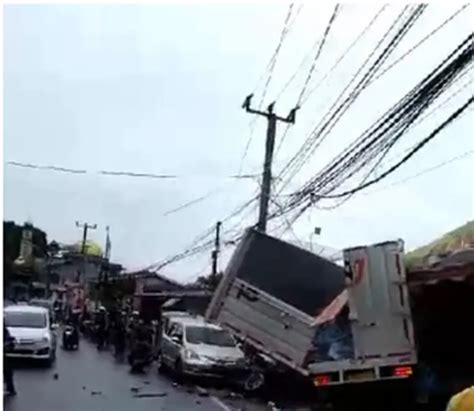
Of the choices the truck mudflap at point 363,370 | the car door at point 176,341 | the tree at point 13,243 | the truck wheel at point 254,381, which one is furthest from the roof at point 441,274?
the car door at point 176,341

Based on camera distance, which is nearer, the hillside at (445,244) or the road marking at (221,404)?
the hillside at (445,244)

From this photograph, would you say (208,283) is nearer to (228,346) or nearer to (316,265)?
(228,346)

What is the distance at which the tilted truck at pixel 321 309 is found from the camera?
5844mm

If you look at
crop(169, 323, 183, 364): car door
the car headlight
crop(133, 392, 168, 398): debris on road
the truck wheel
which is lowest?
crop(133, 392, 168, 398): debris on road

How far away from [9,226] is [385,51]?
8.28ft

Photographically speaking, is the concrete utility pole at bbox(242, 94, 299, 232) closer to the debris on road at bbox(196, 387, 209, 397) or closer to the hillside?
the debris on road at bbox(196, 387, 209, 397)

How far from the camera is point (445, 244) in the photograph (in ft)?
21.8

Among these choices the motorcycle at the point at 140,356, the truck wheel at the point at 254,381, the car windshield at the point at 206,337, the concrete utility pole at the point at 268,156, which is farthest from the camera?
the motorcycle at the point at 140,356

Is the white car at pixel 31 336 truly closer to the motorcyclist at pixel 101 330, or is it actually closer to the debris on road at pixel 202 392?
the debris on road at pixel 202 392

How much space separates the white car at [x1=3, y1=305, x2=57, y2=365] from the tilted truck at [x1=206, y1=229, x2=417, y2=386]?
290cm

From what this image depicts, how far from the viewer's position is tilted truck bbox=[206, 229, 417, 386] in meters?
5.84

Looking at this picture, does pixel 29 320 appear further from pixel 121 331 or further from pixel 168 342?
pixel 121 331

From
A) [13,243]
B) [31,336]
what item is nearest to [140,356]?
[31,336]

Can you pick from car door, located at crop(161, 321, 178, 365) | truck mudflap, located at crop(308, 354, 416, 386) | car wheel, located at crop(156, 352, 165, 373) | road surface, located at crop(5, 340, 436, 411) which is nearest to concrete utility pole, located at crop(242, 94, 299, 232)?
road surface, located at crop(5, 340, 436, 411)
